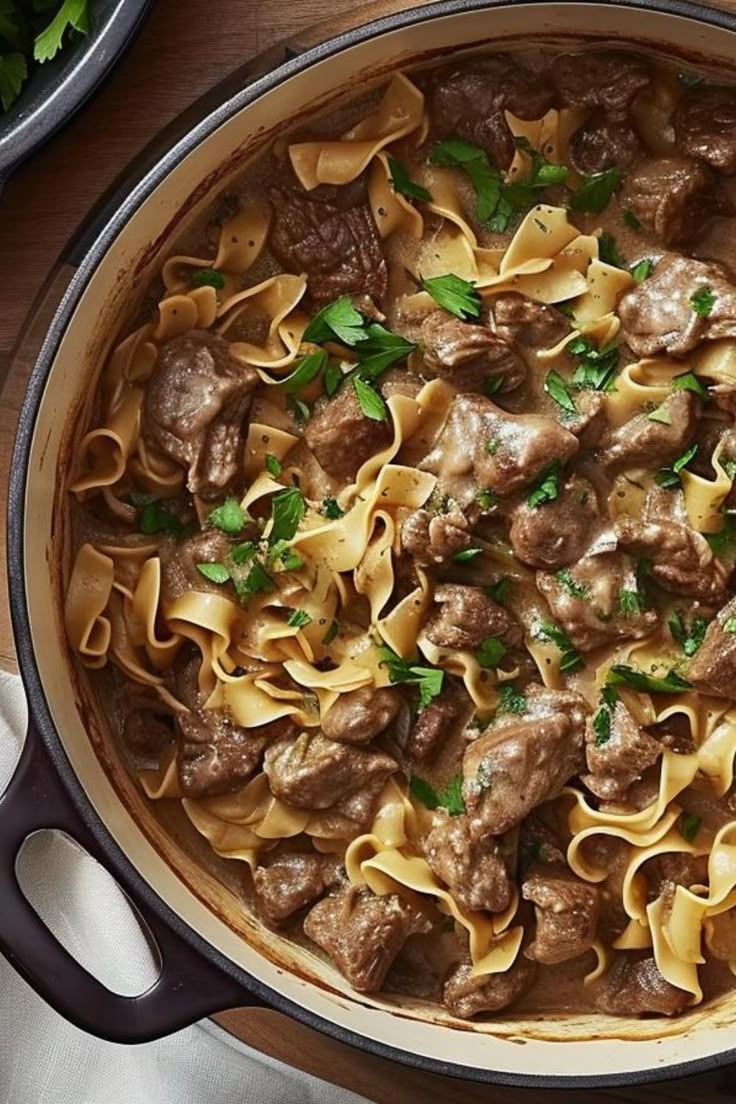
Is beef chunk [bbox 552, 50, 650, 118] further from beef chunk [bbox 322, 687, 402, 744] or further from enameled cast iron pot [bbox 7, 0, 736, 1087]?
beef chunk [bbox 322, 687, 402, 744]

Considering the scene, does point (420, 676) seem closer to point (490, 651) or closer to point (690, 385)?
point (490, 651)

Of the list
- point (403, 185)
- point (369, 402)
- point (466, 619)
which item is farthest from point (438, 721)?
point (403, 185)

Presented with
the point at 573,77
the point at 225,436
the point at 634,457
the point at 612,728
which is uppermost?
the point at 573,77

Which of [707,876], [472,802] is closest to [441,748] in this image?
[472,802]

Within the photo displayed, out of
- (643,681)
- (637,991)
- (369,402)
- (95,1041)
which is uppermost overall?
(369,402)

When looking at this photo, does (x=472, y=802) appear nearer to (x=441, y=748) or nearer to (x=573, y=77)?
(x=441, y=748)

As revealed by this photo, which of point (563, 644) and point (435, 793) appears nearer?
point (563, 644)

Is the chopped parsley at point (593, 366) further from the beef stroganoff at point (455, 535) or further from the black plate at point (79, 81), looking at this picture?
the black plate at point (79, 81)
